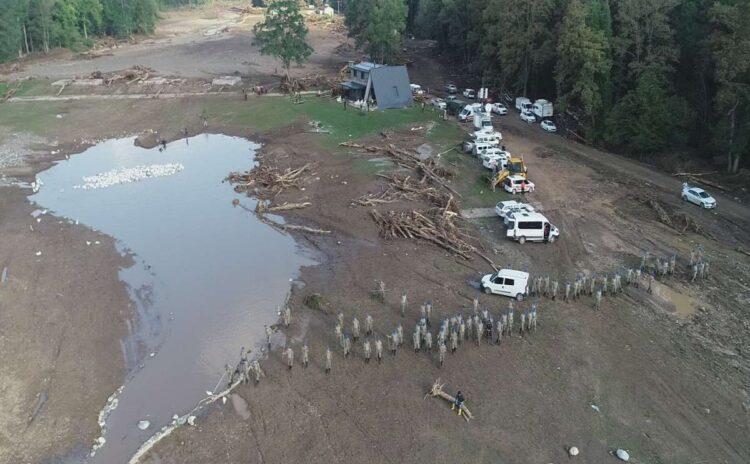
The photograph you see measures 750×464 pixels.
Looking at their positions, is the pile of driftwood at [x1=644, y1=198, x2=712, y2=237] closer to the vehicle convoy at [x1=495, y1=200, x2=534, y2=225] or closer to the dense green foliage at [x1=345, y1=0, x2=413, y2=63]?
the vehicle convoy at [x1=495, y1=200, x2=534, y2=225]

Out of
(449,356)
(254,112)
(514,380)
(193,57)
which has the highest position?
(193,57)

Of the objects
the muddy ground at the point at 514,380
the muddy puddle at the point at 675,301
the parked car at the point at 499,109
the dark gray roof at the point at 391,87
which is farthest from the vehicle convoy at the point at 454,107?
the muddy puddle at the point at 675,301

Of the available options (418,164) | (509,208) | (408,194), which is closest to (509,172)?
(509,208)

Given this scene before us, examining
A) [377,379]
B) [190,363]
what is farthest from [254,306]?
[377,379]

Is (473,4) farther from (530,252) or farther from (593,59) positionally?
(530,252)

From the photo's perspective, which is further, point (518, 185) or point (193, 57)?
point (193, 57)

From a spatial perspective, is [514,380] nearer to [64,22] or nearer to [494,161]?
[494,161]
